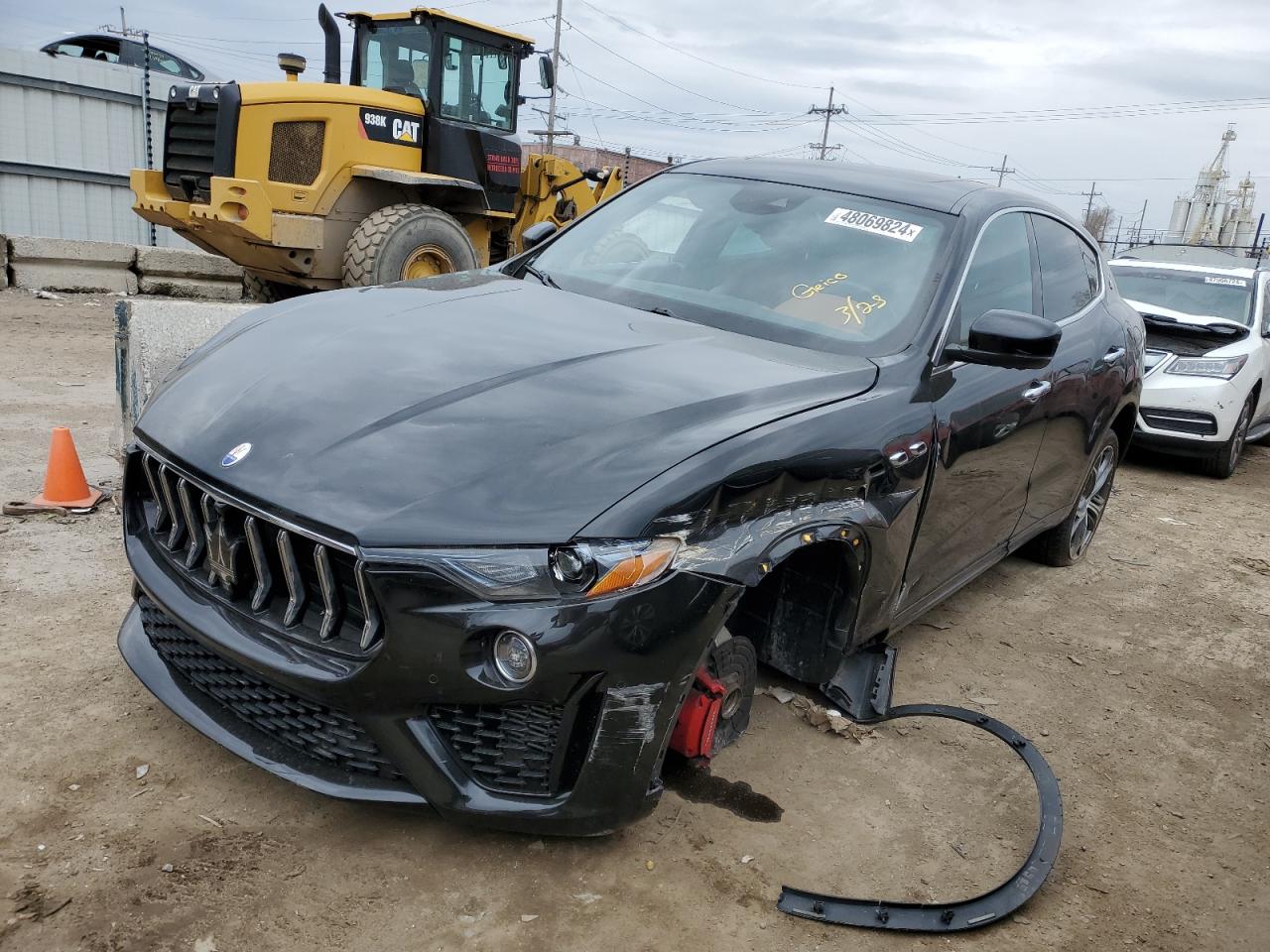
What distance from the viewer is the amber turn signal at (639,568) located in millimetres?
2074

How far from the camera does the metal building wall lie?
13477 millimetres

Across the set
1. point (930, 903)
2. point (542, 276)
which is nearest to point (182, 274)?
point (542, 276)

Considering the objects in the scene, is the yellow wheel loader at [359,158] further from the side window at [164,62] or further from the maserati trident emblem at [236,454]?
the side window at [164,62]

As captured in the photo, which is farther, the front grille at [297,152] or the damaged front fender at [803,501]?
the front grille at [297,152]

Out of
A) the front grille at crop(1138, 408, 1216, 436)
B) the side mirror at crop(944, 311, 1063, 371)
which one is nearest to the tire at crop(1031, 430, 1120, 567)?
the side mirror at crop(944, 311, 1063, 371)

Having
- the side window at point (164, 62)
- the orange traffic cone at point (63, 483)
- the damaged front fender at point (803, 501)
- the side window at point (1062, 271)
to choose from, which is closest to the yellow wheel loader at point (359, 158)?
the orange traffic cone at point (63, 483)

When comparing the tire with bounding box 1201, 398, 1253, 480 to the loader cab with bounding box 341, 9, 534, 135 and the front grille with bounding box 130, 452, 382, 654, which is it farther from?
the front grille with bounding box 130, 452, 382, 654

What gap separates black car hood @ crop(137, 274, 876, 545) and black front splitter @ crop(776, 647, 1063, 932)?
107cm

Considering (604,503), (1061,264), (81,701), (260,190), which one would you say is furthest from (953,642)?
(260,190)

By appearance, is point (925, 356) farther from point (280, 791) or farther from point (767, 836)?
point (280, 791)

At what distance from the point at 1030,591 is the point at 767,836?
2696 millimetres

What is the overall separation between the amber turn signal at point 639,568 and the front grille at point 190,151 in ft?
25.8

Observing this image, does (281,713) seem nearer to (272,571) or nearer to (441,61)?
(272,571)

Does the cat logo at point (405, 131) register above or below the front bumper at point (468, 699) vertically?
above
